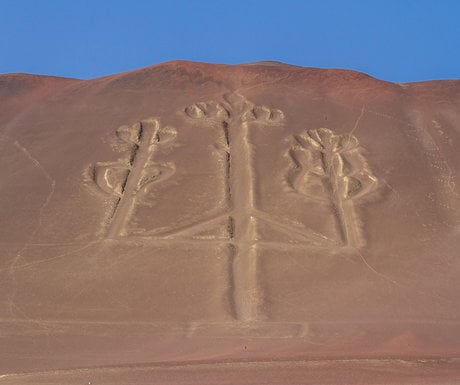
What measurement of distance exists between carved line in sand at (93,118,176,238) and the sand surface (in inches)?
1.6

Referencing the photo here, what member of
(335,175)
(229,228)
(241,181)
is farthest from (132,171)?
(335,175)

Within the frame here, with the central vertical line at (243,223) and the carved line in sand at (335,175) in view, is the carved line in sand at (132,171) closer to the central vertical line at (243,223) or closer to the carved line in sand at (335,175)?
the central vertical line at (243,223)

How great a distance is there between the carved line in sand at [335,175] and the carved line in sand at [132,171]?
8.78ft

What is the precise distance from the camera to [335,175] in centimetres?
1536

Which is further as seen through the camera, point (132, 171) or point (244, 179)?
point (132, 171)

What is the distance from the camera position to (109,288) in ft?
37.7

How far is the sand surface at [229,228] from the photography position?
855cm

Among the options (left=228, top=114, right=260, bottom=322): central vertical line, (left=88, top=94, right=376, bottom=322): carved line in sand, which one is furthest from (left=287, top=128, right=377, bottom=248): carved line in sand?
(left=228, top=114, right=260, bottom=322): central vertical line

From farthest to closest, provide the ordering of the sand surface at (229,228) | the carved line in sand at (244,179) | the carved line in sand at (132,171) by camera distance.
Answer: the carved line in sand at (132,171) < the carved line in sand at (244,179) < the sand surface at (229,228)

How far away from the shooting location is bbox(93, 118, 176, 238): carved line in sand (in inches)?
549

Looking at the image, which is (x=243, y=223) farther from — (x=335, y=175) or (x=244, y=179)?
(x=335, y=175)

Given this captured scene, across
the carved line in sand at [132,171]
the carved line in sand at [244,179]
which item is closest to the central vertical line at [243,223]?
the carved line in sand at [244,179]

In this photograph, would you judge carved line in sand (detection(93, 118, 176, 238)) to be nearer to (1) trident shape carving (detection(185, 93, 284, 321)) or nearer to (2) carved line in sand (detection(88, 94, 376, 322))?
(2) carved line in sand (detection(88, 94, 376, 322))

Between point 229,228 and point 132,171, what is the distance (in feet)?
9.61
